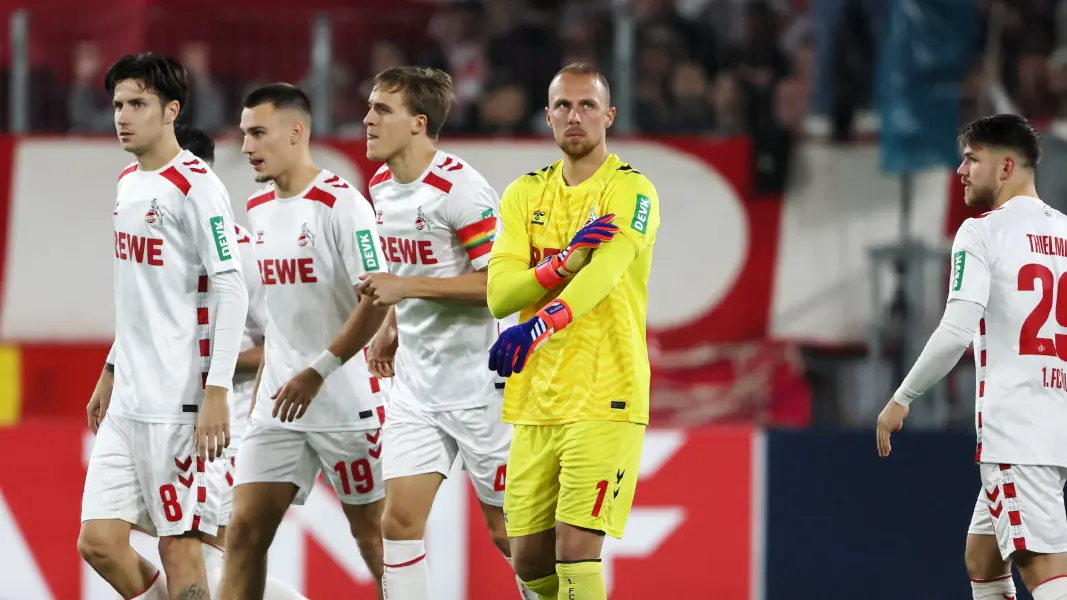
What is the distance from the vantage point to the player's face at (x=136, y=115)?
19.6 ft

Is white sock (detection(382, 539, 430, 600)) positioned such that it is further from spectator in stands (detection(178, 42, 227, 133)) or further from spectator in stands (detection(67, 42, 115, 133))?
spectator in stands (detection(67, 42, 115, 133))

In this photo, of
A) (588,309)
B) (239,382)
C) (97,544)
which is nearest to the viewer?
(588,309)

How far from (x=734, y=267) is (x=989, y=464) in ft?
19.4

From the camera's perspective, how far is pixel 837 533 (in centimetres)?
845

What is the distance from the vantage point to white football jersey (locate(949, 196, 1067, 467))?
19.6 feet

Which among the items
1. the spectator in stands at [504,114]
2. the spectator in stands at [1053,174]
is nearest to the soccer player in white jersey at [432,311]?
the spectator in stands at [504,114]

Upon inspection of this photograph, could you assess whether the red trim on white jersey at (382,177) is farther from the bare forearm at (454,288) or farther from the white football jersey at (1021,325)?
the white football jersey at (1021,325)

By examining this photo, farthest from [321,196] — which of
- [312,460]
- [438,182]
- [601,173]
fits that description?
[601,173]

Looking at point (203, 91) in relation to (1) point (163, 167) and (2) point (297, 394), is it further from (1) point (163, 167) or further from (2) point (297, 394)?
(2) point (297, 394)

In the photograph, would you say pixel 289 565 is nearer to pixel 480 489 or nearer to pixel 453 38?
pixel 480 489

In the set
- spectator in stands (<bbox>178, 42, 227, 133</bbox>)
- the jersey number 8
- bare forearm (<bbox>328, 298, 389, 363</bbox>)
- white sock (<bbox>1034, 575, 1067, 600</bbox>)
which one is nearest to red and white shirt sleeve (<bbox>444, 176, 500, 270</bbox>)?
bare forearm (<bbox>328, 298, 389, 363</bbox>)

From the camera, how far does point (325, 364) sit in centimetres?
633

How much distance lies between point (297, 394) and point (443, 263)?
0.85 m

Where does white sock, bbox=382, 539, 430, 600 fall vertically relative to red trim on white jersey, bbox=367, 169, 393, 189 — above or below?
below
